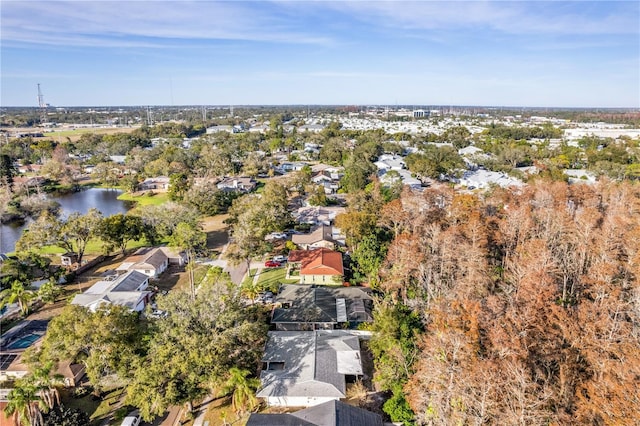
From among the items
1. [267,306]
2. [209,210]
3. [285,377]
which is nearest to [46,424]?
[285,377]

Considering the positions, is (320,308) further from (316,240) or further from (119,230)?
(119,230)

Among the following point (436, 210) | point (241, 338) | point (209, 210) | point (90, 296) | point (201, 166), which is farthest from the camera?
point (201, 166)

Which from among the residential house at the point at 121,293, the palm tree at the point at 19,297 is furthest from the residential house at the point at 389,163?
the palm tree at the point at 19,297

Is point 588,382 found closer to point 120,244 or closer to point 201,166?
point 120,244

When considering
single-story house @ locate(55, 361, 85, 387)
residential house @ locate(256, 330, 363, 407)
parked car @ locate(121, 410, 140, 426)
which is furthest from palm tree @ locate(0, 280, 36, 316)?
residential house @ locate(256, 330, 363, 407)

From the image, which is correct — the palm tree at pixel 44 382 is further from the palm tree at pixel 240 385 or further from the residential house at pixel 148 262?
the residential house at pixel 148 262

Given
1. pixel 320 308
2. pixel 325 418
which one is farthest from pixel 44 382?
pixel 320 308
